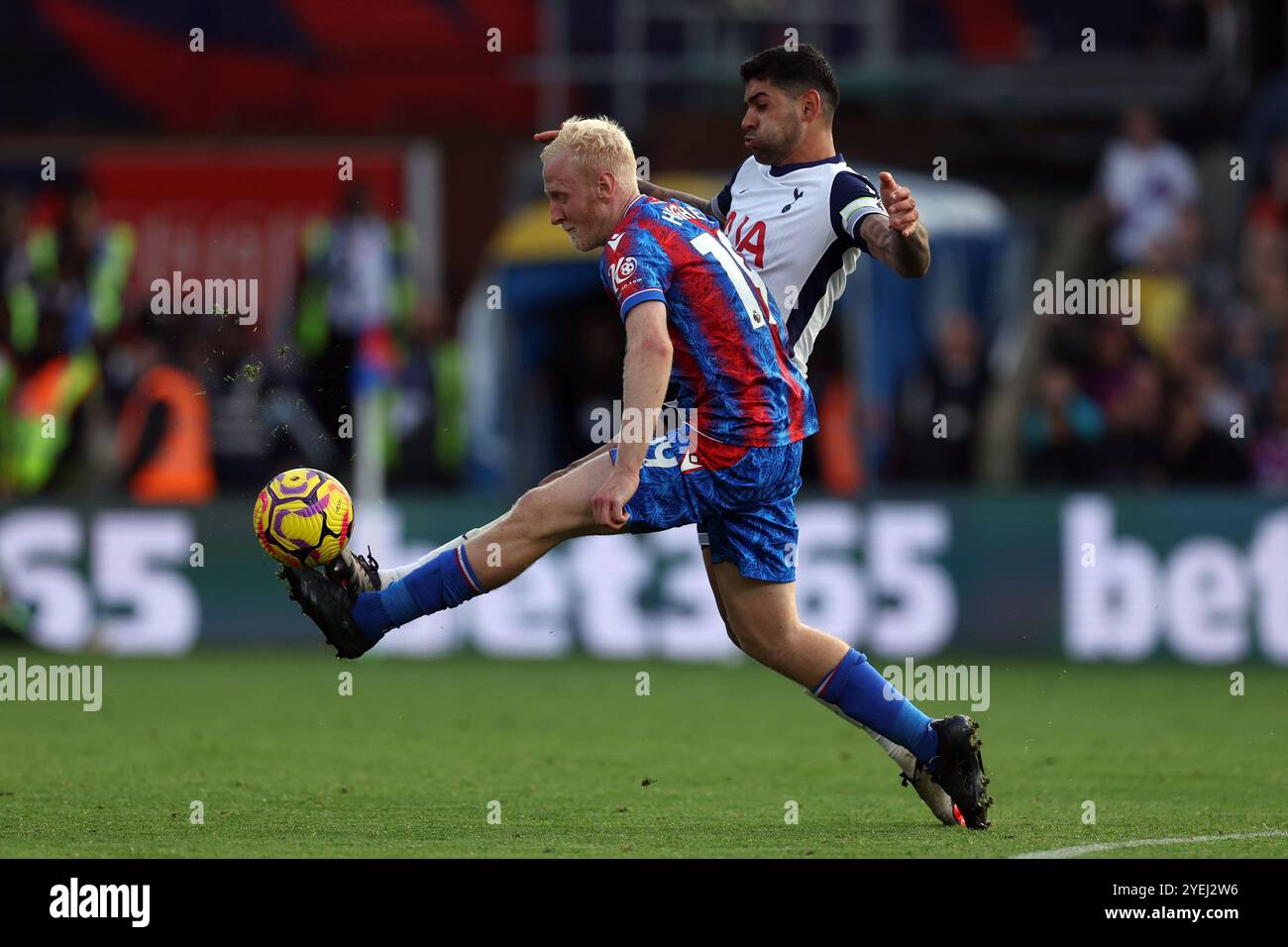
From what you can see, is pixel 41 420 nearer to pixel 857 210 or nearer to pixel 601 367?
pixel 601 367

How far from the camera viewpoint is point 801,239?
8086 millimetres

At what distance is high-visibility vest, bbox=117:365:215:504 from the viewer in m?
16.5

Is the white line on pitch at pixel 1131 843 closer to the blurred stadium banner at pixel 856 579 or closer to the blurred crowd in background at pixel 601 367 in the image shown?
the blurred stadium banner at pixel 856 579

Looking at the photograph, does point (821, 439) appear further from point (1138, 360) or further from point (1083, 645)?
point (1083, 645)

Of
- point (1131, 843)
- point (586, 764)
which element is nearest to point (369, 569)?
point (586, 764)

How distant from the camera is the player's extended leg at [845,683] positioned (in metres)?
7.73

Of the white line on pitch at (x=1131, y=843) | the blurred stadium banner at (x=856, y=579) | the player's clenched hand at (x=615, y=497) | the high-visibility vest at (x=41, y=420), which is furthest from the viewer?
the high-visibility vest at (x=41, y=420)

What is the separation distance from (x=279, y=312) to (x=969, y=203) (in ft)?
19.9

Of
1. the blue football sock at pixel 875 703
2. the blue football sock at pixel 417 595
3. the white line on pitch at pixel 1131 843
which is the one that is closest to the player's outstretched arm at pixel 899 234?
the blue football sock at pixel 875 703

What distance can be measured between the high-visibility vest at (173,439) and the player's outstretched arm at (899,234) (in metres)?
9.64

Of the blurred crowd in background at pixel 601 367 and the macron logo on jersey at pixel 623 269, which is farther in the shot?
the blurred crowd in background at pixel 601 367

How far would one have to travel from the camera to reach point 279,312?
65.0 feet
